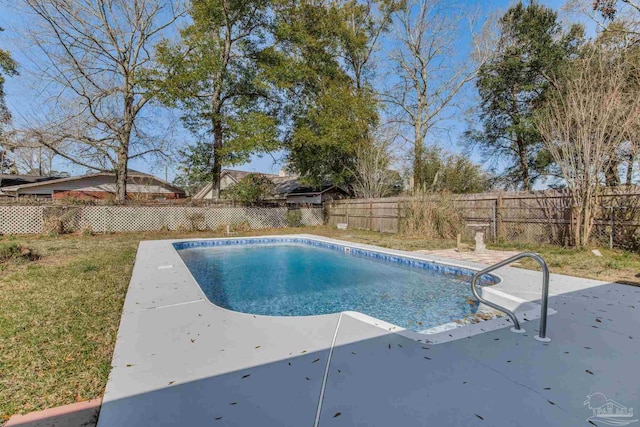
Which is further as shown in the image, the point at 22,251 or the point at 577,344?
the point at 22,251

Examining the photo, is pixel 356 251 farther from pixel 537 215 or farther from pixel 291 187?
pixel 291 187

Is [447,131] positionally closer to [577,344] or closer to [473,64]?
[473,64]

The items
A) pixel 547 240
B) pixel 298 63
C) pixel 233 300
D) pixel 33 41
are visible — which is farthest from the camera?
pixel 298 63

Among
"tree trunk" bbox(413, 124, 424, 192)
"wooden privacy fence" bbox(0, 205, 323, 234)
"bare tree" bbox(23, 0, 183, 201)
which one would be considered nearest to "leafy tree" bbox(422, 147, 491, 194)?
"tree trunk" bbox(413, 124, 424, 192)

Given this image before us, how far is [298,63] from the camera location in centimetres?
1598

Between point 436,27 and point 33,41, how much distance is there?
1942 centimetres

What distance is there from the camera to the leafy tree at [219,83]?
1433cm

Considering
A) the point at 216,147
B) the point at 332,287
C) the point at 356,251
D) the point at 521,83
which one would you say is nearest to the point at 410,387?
the point at 332,287

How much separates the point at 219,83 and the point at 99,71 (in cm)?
540

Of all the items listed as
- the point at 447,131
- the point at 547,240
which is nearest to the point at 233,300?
the point at 547,240

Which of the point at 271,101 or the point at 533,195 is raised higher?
the point at 271,101

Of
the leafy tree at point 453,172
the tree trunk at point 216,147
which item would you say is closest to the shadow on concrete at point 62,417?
the tree trunk at point 216,147

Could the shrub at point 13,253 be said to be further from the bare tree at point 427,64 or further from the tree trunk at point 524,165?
the tree trunk at point 524,165

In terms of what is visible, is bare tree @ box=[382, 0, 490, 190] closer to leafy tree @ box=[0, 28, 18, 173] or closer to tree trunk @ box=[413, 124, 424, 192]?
tree trunk @ box=[413, 124, 424, 192]
